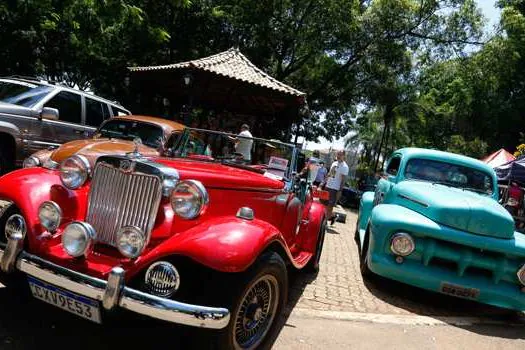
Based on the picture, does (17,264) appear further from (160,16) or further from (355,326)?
(160,16)

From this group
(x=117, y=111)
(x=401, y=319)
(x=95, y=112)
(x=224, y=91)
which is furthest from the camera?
(x=224, y=91)

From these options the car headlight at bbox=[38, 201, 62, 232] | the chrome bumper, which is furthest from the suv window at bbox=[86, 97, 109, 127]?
the chrome bumper

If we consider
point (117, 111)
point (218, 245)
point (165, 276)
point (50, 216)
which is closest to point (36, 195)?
point (50, 216)

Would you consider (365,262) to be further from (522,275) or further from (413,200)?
(522,275)

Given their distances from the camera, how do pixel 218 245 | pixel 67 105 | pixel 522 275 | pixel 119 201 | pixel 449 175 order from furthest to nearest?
1. pixel 67 105
2. pixel 449 175
3. pixel 522 275
4. pixel 119 201
5. pixel 218 245

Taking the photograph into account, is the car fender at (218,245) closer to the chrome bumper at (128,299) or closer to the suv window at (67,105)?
the chrome bumper at (128,299)

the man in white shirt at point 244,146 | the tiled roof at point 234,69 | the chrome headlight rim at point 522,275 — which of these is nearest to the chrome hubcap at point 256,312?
the man in white shirt at point 244,146

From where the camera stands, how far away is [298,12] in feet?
68.1

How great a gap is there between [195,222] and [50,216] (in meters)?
1.01

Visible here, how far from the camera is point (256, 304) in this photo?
3.41 meters

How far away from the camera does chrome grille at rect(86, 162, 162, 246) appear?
3313mm

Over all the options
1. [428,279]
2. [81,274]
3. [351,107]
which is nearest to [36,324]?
[81,274]

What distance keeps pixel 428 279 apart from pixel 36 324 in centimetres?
384

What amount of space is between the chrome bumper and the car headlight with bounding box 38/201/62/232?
0.46m
